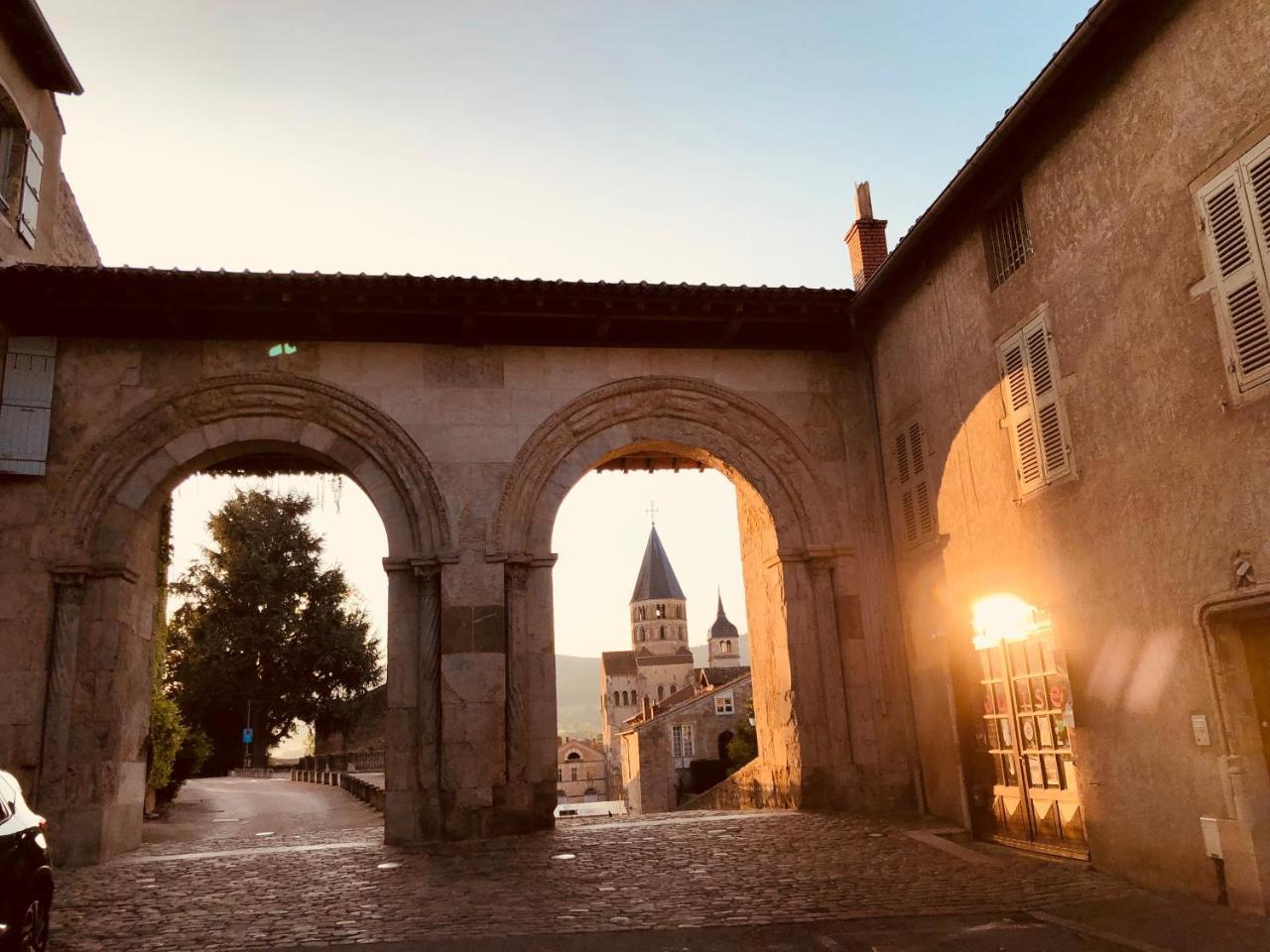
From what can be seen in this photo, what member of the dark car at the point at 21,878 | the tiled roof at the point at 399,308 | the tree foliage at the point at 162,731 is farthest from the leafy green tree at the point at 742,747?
the dark car at the point at 21,878

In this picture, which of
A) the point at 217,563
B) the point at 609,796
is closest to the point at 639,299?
the point at 217,563

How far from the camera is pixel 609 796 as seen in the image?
7844 cm

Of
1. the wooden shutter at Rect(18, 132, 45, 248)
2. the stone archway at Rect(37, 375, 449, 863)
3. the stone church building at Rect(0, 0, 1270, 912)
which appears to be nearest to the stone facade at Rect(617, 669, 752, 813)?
the stone church building at Rect(0, 0, 1270, 912)

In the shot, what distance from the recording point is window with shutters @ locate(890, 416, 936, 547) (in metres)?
10.8

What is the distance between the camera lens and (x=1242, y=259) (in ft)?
20.0

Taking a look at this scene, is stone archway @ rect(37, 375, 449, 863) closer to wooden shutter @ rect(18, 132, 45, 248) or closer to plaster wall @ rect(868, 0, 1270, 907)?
wooden shutter @ rect(18, 132, 45, 248)

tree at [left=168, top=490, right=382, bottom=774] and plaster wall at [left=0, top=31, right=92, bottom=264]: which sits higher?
plaster wall at [left=0, top=31, right=92, bottom=264]

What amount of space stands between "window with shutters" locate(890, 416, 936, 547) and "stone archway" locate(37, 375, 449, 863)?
5575 mm

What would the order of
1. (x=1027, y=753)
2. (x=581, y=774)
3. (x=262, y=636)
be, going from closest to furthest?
(x=1027, y=753) → (x=262, y=636) → (x=581, y=774)

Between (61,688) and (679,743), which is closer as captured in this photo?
(61,688)

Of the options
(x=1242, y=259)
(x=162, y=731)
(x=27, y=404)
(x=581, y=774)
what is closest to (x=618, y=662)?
(x=581, y=774)

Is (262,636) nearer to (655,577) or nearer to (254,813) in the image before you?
(254,813)

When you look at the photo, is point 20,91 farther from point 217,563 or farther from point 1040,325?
point 217,563

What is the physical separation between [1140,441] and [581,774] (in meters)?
79.9
